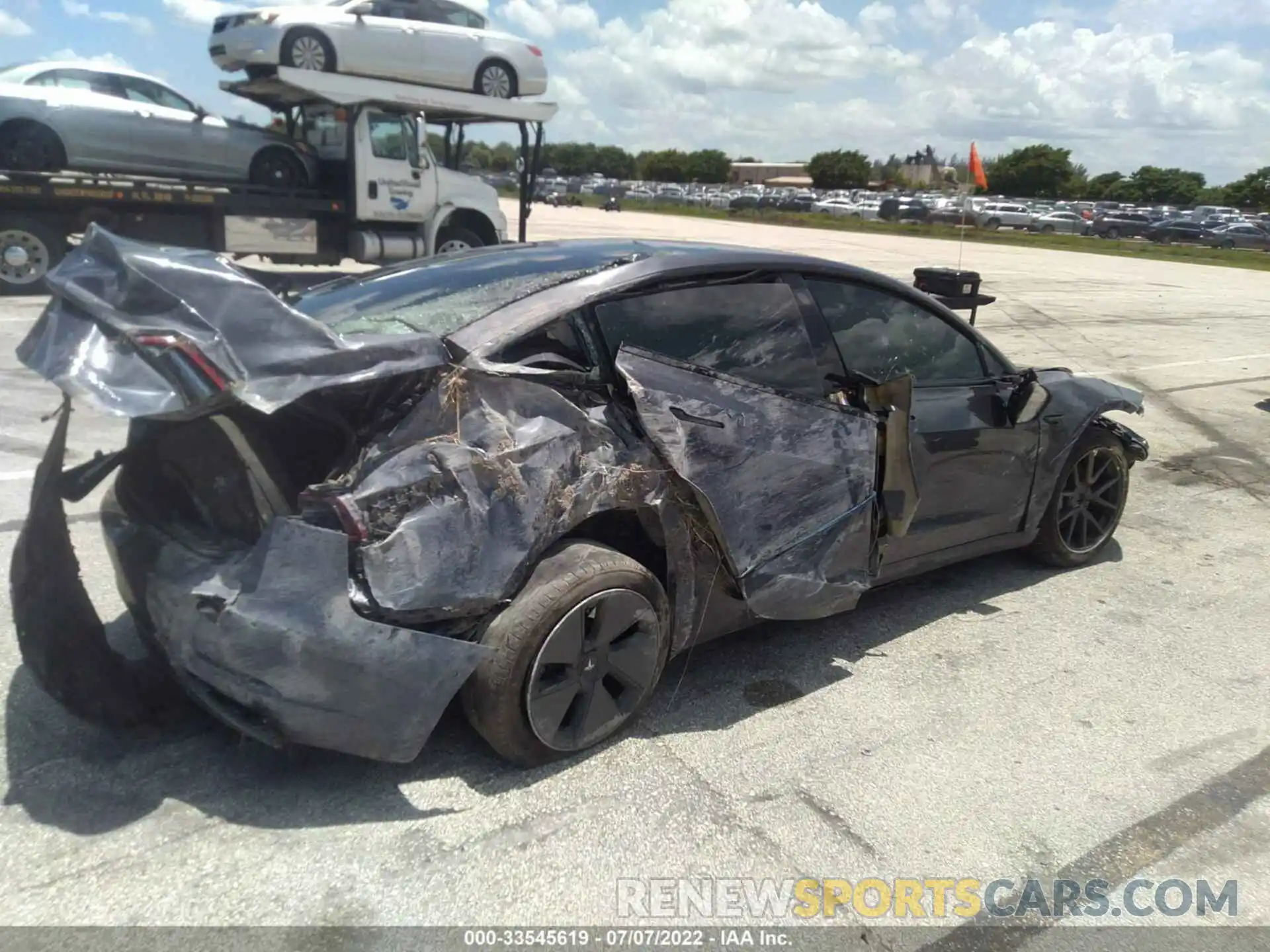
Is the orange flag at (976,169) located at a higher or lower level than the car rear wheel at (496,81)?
lower

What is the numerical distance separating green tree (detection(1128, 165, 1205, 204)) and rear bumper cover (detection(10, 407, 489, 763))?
109320 mm

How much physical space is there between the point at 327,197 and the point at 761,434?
1208cm

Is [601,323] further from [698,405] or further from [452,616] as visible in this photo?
[452,616]

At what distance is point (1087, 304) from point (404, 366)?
18.6 m

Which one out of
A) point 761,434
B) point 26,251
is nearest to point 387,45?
point 26,251

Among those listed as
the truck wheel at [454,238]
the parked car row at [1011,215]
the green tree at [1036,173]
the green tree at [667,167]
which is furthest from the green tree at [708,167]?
the truck wheel at [454,238]

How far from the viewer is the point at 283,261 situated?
47.4 ft

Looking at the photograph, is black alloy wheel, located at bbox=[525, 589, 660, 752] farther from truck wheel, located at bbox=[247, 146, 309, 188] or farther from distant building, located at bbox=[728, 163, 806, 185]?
distant building, located at bbox=[728, 163, 806, 185]

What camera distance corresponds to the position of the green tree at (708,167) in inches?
5059

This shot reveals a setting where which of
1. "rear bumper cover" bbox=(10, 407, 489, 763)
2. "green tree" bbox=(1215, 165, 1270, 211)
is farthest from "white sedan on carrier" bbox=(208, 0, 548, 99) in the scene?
"green tree" bbox=(1215, 165, 1270, 211)

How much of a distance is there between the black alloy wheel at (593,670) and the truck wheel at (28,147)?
12236 millimetres

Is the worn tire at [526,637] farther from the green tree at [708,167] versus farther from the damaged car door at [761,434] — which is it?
the green tree at [708,167]

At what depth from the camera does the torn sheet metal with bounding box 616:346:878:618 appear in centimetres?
329

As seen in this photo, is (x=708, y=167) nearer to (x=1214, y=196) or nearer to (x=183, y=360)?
(x=1214, y=196)
